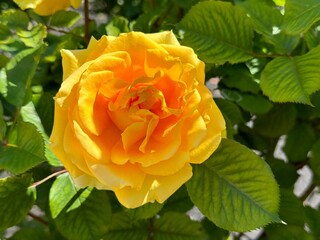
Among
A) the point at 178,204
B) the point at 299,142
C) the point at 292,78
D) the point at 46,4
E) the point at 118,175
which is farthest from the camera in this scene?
the point at 299,142

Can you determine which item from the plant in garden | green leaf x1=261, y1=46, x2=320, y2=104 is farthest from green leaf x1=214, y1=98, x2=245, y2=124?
green leaf x1=261, y1=46, x2=320, y2=104

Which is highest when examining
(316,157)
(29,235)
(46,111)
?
(46,111)

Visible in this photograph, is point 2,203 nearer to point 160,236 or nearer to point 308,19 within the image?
point 160,236

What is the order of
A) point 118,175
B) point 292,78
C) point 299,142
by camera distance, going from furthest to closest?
point 299,142 < point 292,78 < point 118,175

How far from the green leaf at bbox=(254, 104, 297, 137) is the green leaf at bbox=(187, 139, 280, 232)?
0.28 meters

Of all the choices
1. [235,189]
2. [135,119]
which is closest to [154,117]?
[135,119]

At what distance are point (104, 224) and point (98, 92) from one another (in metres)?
0.20

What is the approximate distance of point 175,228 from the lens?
2.29ft

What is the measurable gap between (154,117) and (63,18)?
0.35 metres

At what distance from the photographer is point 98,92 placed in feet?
1.46

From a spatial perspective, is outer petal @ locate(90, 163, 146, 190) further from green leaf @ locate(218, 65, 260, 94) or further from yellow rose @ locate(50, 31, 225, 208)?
green leaf @ locate(218, 65, 260, 94)

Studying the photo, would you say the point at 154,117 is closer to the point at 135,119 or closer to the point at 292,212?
the point at 135,119

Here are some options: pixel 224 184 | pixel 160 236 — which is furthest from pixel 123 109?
pixel 160 236

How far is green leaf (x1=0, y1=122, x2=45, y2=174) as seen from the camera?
0.49m
